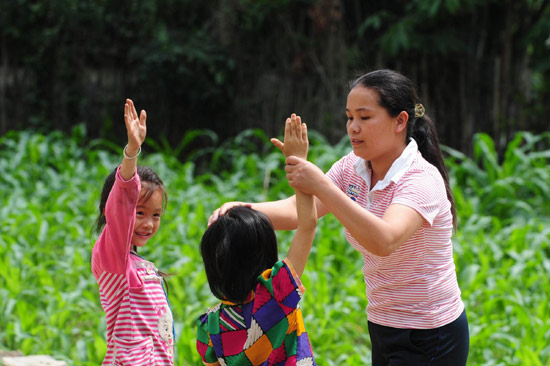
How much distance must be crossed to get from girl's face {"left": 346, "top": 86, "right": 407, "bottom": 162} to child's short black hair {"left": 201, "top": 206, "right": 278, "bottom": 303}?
0.37 meters

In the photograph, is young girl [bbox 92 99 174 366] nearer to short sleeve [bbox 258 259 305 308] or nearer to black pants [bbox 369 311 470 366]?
short sleeve [bbox 258 259 305 308]

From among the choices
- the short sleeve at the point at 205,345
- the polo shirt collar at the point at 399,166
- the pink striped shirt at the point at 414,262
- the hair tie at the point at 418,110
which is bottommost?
the short sleeve at the point at 205,345

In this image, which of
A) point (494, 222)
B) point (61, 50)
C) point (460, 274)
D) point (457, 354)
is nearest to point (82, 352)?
point (457, 354)

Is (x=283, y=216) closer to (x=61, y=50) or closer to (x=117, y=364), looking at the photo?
(x=117, y=364)

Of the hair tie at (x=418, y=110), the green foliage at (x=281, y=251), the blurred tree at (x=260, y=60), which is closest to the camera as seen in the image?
the hair tie at (x=418, y=110)

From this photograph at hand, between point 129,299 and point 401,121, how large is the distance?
3.10 ft

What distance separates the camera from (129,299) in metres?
2.08

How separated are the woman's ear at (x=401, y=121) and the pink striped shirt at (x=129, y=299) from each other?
75cm

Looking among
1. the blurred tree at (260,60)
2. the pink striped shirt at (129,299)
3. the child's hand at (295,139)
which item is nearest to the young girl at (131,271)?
the pink striped shirt at (129,299)

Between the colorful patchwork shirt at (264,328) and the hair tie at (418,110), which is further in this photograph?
the hair tie at (418,110)

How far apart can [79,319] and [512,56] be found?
5.12 metres

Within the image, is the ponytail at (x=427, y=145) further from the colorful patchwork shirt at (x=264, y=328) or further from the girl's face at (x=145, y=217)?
the girl's face at (x=145, y=217)

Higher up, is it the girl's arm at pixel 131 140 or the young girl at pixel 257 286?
the girl's arm at pixel 131 140

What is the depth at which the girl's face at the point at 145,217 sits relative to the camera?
2.14 metres
